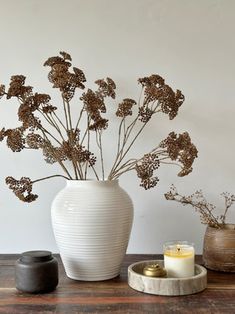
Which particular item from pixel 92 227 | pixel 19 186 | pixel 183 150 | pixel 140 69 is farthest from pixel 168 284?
pixel 140 69

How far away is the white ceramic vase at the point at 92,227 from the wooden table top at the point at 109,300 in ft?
0.15

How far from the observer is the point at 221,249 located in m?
1.27

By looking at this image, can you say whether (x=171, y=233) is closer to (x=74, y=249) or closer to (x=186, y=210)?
(x=186, y=210)

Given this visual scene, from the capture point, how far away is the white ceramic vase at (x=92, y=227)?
3.82 ft

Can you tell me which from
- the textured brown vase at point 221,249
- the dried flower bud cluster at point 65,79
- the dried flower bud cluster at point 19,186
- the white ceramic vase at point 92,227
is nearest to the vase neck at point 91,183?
the white ceramic vase at point 92,227

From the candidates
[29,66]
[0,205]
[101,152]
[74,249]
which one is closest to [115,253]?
[74,249]

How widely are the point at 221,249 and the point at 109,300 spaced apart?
0.40 meters

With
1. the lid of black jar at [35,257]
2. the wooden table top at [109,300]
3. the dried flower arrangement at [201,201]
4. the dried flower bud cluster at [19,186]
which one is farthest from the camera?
the dried flower arrangement at [201,201]

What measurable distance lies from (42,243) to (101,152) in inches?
14.4

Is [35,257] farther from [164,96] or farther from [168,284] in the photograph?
[164,96]

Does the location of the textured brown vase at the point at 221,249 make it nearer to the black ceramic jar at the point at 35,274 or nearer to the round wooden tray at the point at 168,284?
the round wooden tray at the point at 168,284

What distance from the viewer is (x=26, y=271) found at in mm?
1080

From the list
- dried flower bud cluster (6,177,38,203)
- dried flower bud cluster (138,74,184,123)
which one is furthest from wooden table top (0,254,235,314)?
dried flower bud cluster (138,74,184,123)

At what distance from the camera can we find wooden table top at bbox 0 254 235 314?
38.6 inches
